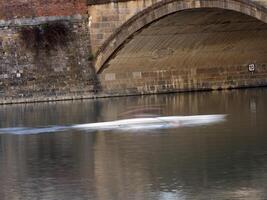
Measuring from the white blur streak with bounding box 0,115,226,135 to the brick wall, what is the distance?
11.3m

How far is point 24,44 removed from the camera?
37.1 m

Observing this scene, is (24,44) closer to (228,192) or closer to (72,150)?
(72,150)

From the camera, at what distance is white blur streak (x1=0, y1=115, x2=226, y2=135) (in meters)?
24.3

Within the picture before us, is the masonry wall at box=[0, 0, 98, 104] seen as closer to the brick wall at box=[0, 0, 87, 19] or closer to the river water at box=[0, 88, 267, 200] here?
the brick wall at box=[0, 0, 87, 19]

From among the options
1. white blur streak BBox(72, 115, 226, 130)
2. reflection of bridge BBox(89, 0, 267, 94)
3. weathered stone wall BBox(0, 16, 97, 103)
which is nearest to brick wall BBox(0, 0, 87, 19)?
weathered stone wall BBox(0, 16, 97, 103)

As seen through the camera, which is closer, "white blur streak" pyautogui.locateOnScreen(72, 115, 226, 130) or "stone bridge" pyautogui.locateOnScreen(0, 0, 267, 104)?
"white blur streak" pyautogui.locateOnScreen(72, 115, 226, 130)

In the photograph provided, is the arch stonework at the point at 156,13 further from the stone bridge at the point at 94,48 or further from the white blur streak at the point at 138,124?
the white blur streak at the point at 138,124

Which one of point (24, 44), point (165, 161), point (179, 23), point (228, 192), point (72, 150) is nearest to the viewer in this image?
point (228, 192)

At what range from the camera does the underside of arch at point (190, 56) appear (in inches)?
1385

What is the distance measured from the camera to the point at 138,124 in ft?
82.8

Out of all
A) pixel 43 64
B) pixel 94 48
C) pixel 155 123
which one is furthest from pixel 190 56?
pixel 155 123

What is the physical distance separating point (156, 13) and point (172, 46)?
3279 mm

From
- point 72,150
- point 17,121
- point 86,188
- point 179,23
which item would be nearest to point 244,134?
point 72,150

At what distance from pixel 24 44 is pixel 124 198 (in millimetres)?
24224
